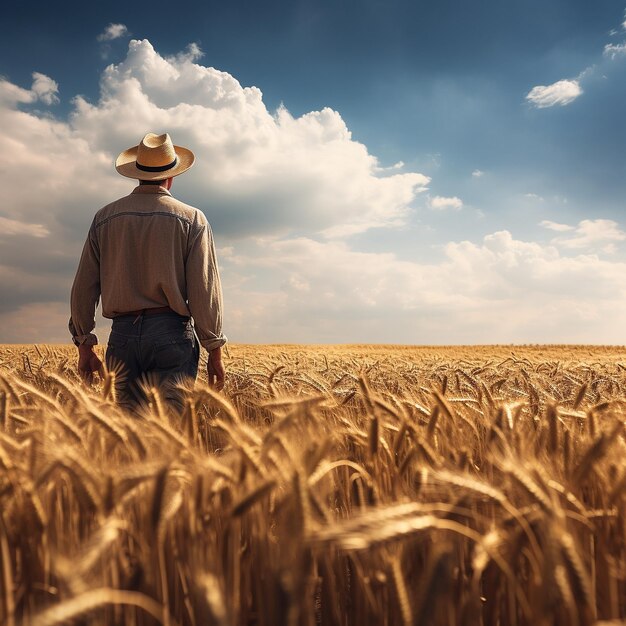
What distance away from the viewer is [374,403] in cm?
231

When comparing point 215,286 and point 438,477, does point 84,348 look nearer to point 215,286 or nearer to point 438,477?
point 215,286

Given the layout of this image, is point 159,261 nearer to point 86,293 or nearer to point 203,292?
point 203,292

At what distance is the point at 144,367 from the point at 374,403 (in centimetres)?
228

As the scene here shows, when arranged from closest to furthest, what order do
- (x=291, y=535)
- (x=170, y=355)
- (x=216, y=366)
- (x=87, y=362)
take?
(x=291, y=535) < (x=170, y=355) < (x=216, y=366) < (x=87, y=362)

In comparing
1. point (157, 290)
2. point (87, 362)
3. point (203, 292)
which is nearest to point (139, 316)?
point (157, 290)

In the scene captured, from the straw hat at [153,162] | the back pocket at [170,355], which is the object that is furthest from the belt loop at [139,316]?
the straw hat at [153,162]

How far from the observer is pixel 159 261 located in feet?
13.3

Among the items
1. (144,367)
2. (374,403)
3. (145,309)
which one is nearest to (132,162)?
(145,309)

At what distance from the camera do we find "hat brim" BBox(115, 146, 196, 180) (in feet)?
14.5

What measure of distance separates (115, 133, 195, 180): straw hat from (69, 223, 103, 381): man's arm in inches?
22.1

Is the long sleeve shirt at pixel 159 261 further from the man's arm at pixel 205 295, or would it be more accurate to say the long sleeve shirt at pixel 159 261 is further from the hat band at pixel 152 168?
the hat band at pixel 152 168

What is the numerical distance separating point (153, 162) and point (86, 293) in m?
1.16

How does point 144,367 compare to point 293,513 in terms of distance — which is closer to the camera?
point 293,513

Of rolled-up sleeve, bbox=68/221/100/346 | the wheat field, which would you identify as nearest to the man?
rolled-up sleeve, bbox=68/221/100/346
